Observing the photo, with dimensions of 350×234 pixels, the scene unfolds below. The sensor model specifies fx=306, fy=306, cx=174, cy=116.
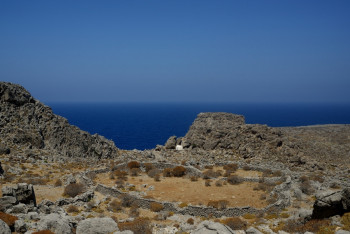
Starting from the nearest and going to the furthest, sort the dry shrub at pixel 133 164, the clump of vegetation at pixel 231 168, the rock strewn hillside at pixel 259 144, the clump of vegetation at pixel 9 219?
the clump of vegetation at pixel 9 219, the clump of vegetation at pixel 231 168, the dry shrub at pixel 133 164, the rock strewn hillside at pixel 259 144

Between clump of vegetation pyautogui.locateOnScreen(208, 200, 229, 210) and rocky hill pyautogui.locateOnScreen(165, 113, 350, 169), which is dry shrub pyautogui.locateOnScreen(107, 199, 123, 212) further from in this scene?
rocky hill pyautogui.locateOnScreen(165, 113, 350, 169)

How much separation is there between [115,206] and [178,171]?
435 inches

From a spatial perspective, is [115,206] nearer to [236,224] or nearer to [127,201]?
[127,201]

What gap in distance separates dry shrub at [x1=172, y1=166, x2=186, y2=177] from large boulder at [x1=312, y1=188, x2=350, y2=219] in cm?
1683

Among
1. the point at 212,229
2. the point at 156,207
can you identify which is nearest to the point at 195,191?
the point at 156,207

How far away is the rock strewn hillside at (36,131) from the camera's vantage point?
1459 inches

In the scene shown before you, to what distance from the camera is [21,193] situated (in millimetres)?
18750

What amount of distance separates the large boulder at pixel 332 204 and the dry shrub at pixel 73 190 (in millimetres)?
17324

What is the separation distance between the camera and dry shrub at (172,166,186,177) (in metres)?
31.6

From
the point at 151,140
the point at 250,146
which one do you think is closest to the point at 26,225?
the point at 250,146

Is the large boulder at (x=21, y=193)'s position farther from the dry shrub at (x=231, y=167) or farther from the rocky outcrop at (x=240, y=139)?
the rocky outcrop at (x=240, y=139)

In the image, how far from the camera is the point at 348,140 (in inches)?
2749

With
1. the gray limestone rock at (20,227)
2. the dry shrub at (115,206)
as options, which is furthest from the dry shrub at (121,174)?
the gray limestone rock at (20,227)

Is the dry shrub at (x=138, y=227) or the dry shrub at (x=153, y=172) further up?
the dry shrub at (x=138, y=227)
